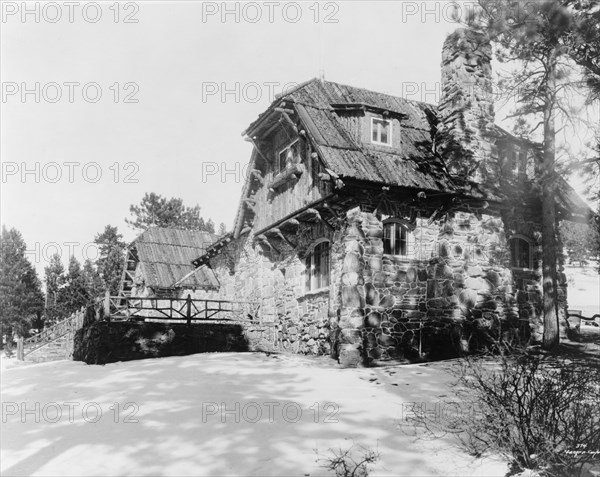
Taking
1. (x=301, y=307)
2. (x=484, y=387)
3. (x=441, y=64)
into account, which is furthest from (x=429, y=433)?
(x=441, y=64)

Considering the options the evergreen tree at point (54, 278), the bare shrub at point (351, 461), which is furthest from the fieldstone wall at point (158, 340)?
the evergreen tree at point (54, 278)

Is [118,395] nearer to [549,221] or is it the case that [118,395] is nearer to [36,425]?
[36,425]

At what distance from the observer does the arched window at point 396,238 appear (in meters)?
15.7

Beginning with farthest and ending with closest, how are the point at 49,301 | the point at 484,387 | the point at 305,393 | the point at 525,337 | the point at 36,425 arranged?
the point at 49,301
the point at 525,337
the point at 305,393
the point at 36,425
the point at 484,387

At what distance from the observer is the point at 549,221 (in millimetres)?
15773

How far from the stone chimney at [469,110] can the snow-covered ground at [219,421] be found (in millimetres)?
6632

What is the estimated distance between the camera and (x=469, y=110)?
17.0 m

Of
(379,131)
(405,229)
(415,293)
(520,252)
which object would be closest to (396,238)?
(405,229)

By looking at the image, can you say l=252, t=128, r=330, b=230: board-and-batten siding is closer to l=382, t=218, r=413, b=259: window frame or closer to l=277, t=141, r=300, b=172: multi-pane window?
l=277, t=141, r=300, b=172: multi-pane window

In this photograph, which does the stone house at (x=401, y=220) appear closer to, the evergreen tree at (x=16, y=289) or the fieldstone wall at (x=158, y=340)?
the fieldstone wall at (x=158, y=340)

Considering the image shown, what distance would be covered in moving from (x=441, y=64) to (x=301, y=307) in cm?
871

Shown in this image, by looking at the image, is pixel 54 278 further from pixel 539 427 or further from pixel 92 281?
pixel 539 427

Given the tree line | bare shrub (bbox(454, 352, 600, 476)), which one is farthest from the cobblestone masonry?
the tree line

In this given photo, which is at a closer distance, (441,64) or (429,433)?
(429,433)
